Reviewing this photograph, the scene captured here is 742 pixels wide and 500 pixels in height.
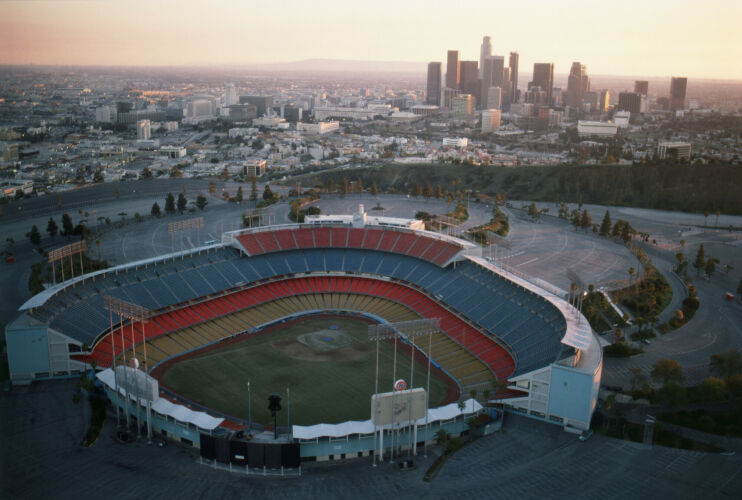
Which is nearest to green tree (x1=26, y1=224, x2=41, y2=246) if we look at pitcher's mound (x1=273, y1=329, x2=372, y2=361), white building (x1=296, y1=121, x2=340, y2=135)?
pitcher's mound (x1=273, y1=329, x2=372, y2=361)

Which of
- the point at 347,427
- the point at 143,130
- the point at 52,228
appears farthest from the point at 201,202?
the point at 143,130

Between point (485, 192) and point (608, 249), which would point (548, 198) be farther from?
point (608, 249)

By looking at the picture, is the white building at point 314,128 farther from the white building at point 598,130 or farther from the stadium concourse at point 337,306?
the stadium concourse at point 337,306

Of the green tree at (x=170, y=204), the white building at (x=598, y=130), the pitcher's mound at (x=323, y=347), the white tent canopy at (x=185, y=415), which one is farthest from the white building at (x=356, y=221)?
the white building at (x=598, y=130)

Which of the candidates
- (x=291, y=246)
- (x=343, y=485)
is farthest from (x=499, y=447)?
(x=291, y=246)

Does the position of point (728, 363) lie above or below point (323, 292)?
above

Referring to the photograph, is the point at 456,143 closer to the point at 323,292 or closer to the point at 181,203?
A: the point at 181,203

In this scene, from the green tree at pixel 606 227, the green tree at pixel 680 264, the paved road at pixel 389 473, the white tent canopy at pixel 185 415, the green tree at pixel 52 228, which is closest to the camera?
the paved road at pixel 389 473
